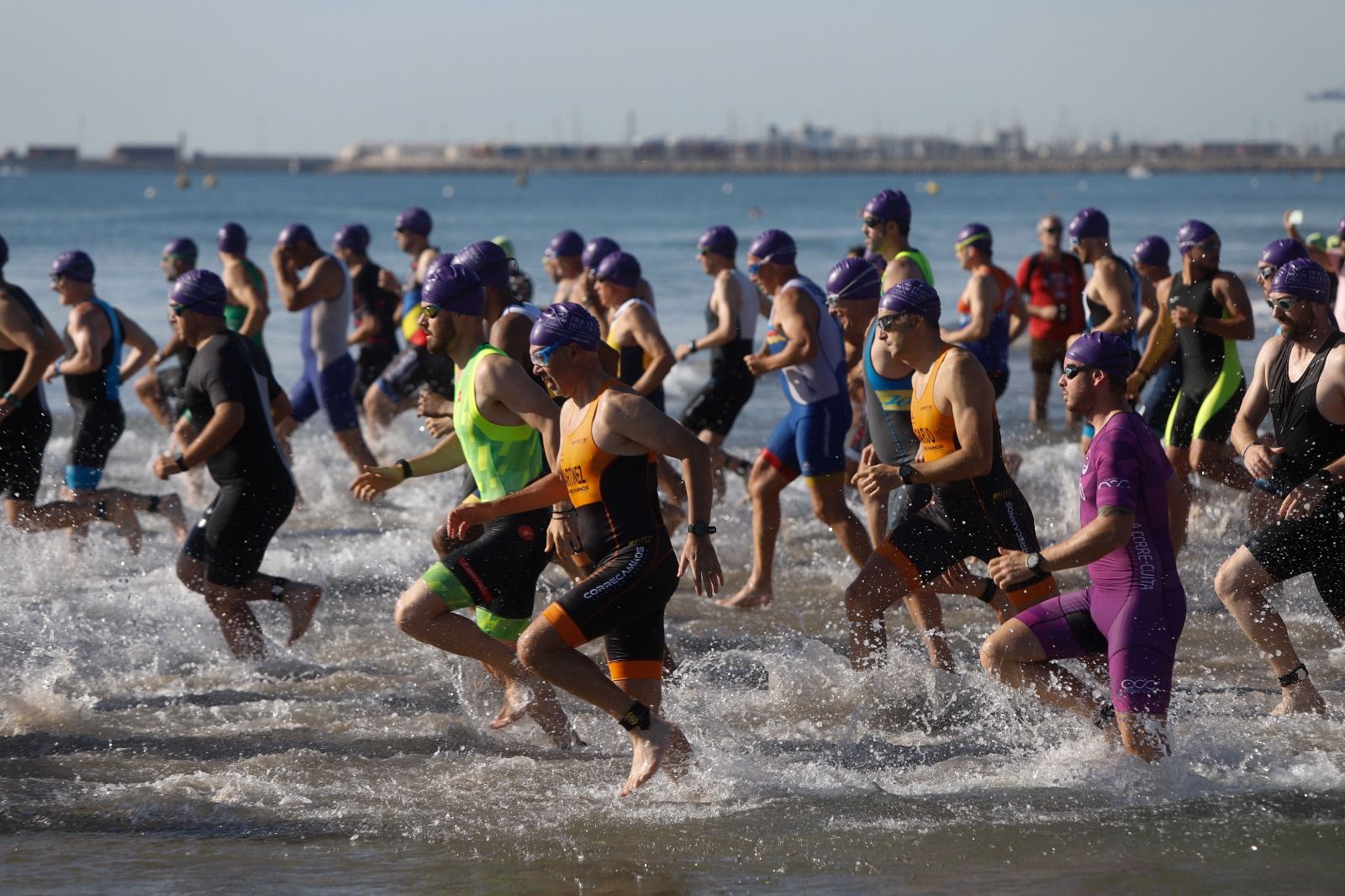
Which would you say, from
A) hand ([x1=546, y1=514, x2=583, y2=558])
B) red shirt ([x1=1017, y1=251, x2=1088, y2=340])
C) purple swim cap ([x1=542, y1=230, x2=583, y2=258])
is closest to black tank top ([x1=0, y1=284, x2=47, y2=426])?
purple swim cap ([x1=542, y1=230, x2=583, y2=258])

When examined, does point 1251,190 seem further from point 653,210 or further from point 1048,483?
point 1048,483

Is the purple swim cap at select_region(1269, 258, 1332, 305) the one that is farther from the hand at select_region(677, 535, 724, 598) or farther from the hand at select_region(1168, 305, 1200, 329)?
the hand at select_region(677, 535, 724, 598)

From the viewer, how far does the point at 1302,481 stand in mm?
6207

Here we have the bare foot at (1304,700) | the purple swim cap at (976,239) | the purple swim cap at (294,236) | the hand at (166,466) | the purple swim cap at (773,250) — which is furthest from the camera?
the purple swim cap at (976,239)

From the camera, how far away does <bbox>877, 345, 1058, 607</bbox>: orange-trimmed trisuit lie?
5898 millimetres

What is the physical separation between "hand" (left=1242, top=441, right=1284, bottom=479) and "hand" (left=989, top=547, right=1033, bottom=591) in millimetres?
1511

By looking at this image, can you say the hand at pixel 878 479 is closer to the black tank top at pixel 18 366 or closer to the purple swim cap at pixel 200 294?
the purple swim cap at pixel 200 294

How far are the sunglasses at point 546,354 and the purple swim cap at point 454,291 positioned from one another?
74 cm

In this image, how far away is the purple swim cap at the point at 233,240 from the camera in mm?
11117

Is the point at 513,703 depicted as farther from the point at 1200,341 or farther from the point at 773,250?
the point at 1200,341

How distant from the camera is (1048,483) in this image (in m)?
11.6

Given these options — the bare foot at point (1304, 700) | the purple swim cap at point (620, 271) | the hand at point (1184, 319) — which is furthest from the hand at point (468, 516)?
the hand at point (1184, 319)

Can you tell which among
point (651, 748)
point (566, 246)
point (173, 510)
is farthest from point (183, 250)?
point (651, 748)

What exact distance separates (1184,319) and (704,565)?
4.59 meters
